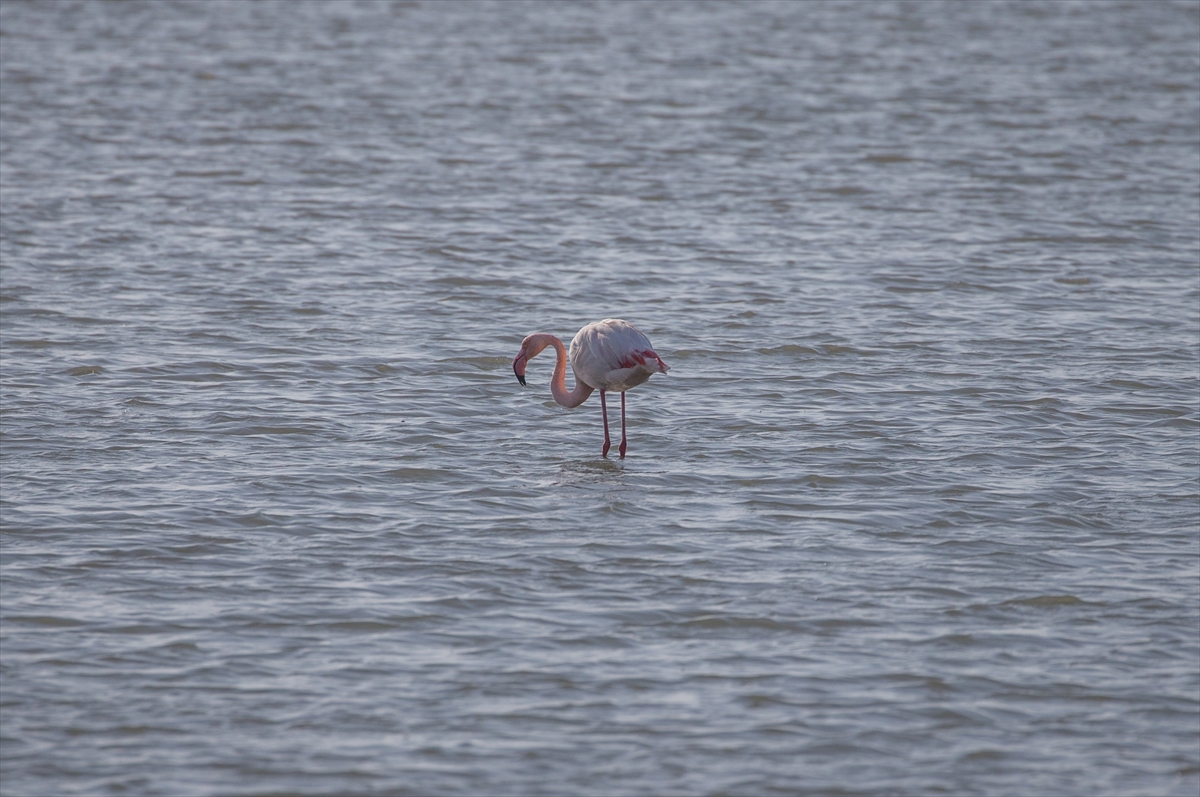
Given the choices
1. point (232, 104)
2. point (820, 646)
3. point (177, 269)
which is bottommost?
point (820, 646)

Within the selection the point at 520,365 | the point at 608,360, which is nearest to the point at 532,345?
the point at 520,365

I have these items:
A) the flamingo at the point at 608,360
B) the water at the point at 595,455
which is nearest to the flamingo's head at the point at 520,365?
the flamingo at the point at 608,360

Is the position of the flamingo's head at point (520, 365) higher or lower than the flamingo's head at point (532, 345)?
lower

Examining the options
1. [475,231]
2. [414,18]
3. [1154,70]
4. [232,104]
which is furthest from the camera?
[414,18]

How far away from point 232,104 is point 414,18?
11.8m

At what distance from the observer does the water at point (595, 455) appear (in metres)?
6.89

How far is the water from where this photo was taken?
271 inches

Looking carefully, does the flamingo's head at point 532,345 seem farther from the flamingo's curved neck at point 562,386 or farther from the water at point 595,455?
the water at point 595,455

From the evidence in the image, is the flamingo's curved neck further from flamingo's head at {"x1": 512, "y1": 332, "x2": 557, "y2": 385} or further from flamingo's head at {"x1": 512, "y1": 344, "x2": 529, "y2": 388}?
flamingo's head at {"x1": 512, "y1": 344, "x2": 529, "y2": 388}

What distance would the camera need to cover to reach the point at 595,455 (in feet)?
35.2

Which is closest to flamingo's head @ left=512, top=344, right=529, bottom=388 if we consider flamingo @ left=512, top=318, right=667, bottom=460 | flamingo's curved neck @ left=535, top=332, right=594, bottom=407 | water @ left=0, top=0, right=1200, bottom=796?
flamingo @ left=512, top=318, right=667, bottom=460

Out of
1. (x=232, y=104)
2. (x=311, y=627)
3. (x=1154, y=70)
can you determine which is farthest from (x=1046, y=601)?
(x=1154, y=70)

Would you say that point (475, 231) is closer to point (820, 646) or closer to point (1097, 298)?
point (1097, 298)

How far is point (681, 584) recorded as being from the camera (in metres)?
8.39
